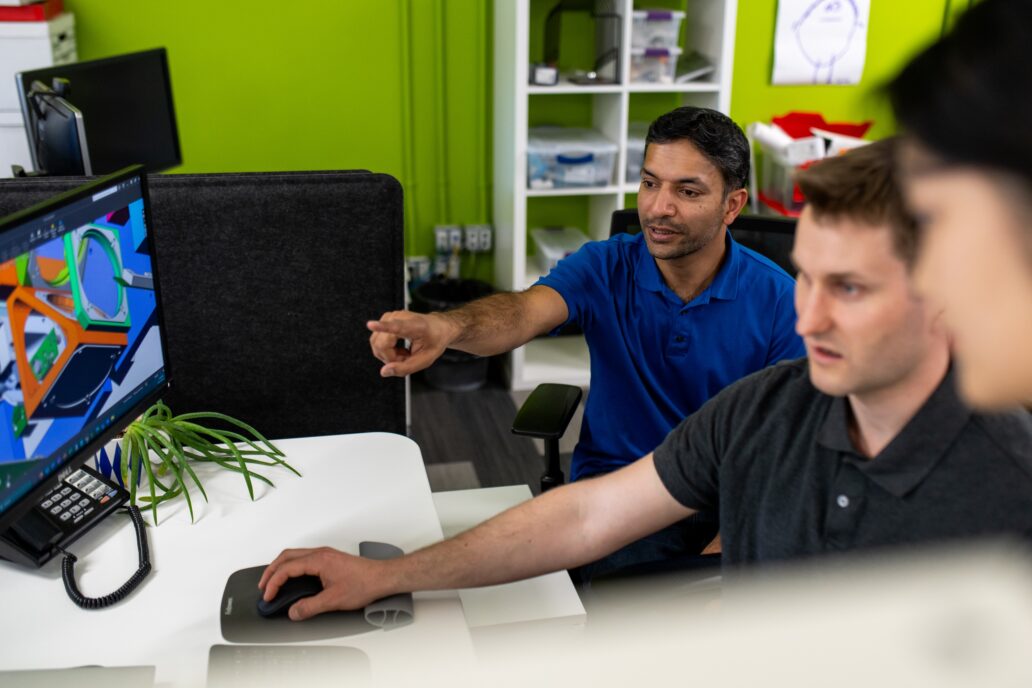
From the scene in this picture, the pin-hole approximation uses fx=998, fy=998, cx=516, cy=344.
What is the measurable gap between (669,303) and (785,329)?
210 mm

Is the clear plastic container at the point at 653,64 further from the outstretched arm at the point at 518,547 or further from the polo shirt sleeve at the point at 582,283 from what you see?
the outstretched arm at the point at 518,547

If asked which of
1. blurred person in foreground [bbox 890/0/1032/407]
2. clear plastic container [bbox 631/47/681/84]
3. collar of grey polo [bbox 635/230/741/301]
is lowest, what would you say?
collar of grey polo [bbox 635/230/741/301]

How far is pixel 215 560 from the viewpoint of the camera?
1.21 metres

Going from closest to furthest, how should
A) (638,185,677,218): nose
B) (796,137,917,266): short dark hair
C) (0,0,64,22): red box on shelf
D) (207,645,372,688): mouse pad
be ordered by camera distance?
(796,137,917,266): short dark hair → (207,645,372,688): mouse pad → (638,185,677,218): nose → (0,0,64,22): red box on shelf

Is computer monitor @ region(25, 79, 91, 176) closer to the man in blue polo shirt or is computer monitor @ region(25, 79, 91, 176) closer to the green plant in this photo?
the green plant

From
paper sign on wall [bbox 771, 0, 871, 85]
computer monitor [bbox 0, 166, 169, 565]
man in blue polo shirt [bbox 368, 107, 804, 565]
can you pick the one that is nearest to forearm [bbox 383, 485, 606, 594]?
computer monitor [bbox 0, 166, 169, 565]

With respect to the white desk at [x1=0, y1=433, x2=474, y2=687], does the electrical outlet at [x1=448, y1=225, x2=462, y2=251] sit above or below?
below

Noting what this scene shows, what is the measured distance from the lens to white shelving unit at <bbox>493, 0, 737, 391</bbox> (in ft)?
10.1

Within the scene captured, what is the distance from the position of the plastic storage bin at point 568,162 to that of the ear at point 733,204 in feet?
4.53

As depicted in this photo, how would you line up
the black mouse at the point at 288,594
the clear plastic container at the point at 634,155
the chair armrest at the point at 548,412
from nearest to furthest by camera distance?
the black mouse at the point at 288,594, the chair armrest at the point at 548,412, the clear plastic container at the point at 634,155

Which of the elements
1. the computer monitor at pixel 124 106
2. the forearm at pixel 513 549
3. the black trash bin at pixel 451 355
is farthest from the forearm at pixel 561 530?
the black trash bin at pixel 451 355

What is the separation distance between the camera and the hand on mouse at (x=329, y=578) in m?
1.09

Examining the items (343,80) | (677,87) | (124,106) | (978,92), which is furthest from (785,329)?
(343,80)

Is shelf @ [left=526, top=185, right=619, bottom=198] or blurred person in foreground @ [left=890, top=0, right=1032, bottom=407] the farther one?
shelf @ [left=526, top=185, right=619, bottom=198]
